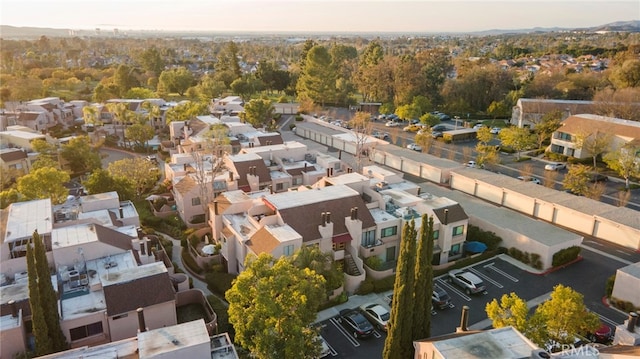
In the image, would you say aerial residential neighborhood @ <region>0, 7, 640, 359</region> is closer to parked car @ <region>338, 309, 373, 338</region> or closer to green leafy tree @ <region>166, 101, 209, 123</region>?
parked car @ <region>338, 309, 373, 338</region>

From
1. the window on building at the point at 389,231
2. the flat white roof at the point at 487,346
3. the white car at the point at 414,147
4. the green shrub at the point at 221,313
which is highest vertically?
the flat white roof at the point at 487,346

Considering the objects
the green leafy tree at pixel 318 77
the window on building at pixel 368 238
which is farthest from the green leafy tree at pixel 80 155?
the green leafy tree at pixel 318 77

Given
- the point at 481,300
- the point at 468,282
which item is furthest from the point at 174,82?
the point at 481,300

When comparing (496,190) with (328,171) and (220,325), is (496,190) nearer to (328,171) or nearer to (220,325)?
(328,171)

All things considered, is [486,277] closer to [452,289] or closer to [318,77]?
[452,289]

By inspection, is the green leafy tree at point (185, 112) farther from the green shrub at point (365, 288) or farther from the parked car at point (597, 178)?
the parked car at point (597, 178)

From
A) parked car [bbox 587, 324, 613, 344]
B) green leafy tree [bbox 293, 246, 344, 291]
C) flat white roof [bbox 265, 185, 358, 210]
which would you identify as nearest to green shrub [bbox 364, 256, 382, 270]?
green leafy tree [bbox 293, 246, 344, 291]
